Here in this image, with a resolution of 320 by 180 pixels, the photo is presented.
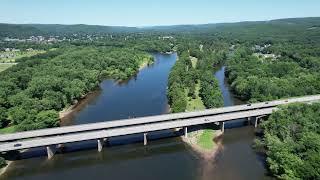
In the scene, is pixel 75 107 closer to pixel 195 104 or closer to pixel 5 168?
pixel 195 104

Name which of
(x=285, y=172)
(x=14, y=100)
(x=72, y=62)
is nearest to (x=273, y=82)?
(x=285, y=172)

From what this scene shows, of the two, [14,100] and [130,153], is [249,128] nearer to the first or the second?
[130,153]

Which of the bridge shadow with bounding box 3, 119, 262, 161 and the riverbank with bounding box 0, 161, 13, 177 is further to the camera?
the bridge shadow with bounding box 3, 119, 262, 161

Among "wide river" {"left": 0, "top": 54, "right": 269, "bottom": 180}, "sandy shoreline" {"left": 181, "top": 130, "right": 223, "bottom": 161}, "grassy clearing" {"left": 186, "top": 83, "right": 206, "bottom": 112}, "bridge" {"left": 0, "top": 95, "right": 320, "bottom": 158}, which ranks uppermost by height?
"bridge" {"left": 0, "top": 95, "right": 320, "bottom": 158}

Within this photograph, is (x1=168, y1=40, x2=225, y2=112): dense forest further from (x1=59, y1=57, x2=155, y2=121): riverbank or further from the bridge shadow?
(x1=59, y1=57, x2=155, y2=121): riverbank

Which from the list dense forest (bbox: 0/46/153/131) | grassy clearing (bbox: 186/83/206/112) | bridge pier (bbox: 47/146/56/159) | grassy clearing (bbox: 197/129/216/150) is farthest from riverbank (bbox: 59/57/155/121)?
grassy clearing (bbox: 197/129/216/150)

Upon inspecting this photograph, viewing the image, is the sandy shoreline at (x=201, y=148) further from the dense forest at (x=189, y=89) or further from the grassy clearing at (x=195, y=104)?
the grassy clearing at (x=195, y=104)

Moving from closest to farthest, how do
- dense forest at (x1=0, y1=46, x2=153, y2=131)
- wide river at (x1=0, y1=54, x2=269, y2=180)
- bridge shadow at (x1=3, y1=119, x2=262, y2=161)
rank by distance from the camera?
wide river at (x1=0, y1=54, x2=269, y2=180) → bridge shadow at (x1=3, y1=119, x2=262, y2=161) → dense forest at (x1=0, y1=46, x2=153, y2=131)

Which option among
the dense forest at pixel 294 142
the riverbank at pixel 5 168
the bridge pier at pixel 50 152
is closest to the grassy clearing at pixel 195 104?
the dense forest at pixel 294 142
